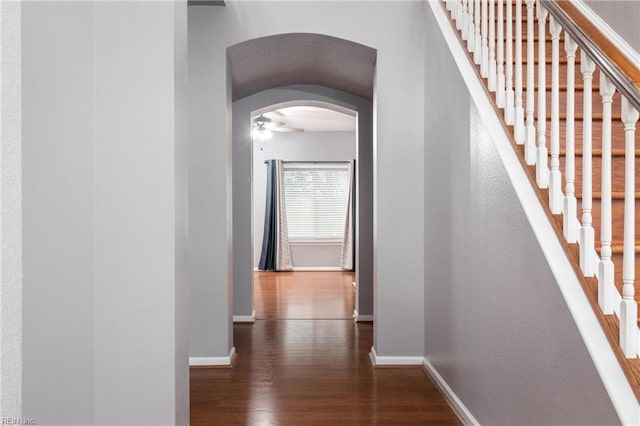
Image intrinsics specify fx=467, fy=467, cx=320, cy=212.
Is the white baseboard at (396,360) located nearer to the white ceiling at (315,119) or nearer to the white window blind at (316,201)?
the white ceiling at (315,119)

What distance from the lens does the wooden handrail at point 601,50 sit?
50.0 inches

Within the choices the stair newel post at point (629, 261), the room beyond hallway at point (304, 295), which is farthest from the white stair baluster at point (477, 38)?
the room beyond hallway at point (304, 295)

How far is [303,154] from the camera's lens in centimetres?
883

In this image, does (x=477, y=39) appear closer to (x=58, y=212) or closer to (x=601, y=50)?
(x=601, y=50)

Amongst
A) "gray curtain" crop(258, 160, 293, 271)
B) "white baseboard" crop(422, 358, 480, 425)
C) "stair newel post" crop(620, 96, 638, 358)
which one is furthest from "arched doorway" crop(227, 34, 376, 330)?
"gray curtain" crop(258, 160, 293, 271)

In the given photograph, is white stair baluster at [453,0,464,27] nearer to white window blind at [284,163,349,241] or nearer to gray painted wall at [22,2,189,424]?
gray painted wall at [22,2,189,424]

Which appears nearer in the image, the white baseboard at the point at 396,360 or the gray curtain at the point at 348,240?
the white baseboard at the point at 396,360

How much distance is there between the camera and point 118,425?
6.13 feet

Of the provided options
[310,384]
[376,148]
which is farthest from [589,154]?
[310,384]

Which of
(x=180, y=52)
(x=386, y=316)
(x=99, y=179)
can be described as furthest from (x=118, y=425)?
(x=386, y=316)

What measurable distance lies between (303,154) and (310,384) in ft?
20.4

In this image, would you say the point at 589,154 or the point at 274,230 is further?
the point at 274,230

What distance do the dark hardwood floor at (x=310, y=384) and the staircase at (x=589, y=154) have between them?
134cm

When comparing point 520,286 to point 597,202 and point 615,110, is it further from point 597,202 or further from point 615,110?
point 615,110
